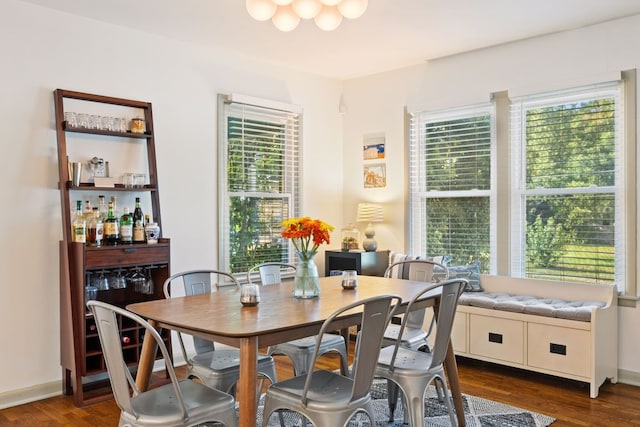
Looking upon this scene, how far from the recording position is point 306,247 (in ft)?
9.34

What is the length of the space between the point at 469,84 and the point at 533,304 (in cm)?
204

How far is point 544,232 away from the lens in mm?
4438

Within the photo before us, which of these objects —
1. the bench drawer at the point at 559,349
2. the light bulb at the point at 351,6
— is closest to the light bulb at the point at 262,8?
the light bulb at the point at 351,6

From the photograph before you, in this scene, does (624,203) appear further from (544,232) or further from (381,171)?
(381,171)

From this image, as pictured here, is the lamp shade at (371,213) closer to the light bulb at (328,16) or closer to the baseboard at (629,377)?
the baseboard at (629,377)

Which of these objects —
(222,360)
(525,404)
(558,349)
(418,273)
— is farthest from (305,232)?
(558,349)

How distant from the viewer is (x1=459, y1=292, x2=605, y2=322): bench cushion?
3771 millimetres

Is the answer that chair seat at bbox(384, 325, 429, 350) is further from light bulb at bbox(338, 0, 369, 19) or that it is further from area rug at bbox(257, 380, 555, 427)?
light bulb at bbox(338, 0, 369, 19)

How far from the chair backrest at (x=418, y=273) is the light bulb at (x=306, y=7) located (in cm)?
170

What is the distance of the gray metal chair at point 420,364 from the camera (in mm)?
2596

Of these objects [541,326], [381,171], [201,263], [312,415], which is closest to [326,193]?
[381,171]

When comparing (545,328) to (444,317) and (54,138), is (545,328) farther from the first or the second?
(54,138)

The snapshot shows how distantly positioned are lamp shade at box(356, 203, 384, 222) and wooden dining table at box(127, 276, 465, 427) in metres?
2.11

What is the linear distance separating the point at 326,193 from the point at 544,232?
7.31 ft
